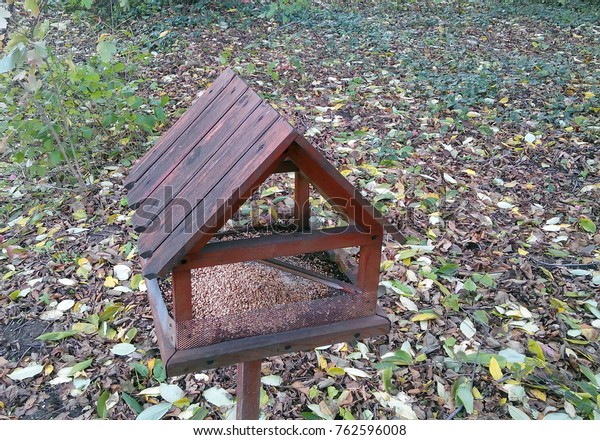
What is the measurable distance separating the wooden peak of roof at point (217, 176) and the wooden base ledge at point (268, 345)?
0.78 ft

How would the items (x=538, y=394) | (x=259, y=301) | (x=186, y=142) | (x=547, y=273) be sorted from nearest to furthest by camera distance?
(x=186, y=142) < (x=259, y=301) < (x=538, y=394) < (x=547, y=273)

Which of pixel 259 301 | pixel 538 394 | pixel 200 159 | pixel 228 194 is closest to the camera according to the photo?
pixel 228 194

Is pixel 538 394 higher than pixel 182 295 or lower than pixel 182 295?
lower

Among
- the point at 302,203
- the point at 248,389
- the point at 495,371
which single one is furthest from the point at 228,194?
the point at 495,371

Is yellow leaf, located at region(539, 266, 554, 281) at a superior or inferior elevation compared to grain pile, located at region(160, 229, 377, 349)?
inferior

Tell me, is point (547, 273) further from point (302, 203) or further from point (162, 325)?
point (162, 325)

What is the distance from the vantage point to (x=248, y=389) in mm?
1516

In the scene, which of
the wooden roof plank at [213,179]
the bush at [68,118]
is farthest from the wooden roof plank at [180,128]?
the bush at [68,118]

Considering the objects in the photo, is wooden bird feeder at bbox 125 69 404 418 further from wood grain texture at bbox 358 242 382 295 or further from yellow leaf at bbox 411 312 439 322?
yellow leaf at bbox 411 312 439 322

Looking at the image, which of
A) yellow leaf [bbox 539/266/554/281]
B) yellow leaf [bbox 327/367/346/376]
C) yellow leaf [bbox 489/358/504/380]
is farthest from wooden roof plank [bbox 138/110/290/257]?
yellow leaf [bbox 539/266/554/281]

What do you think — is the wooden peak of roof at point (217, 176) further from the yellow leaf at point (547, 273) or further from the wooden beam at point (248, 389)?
the yellow leaf at point (547, 273)

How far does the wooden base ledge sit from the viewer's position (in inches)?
45.8

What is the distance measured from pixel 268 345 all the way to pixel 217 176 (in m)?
0.42

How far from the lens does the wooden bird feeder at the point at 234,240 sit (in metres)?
1.06
